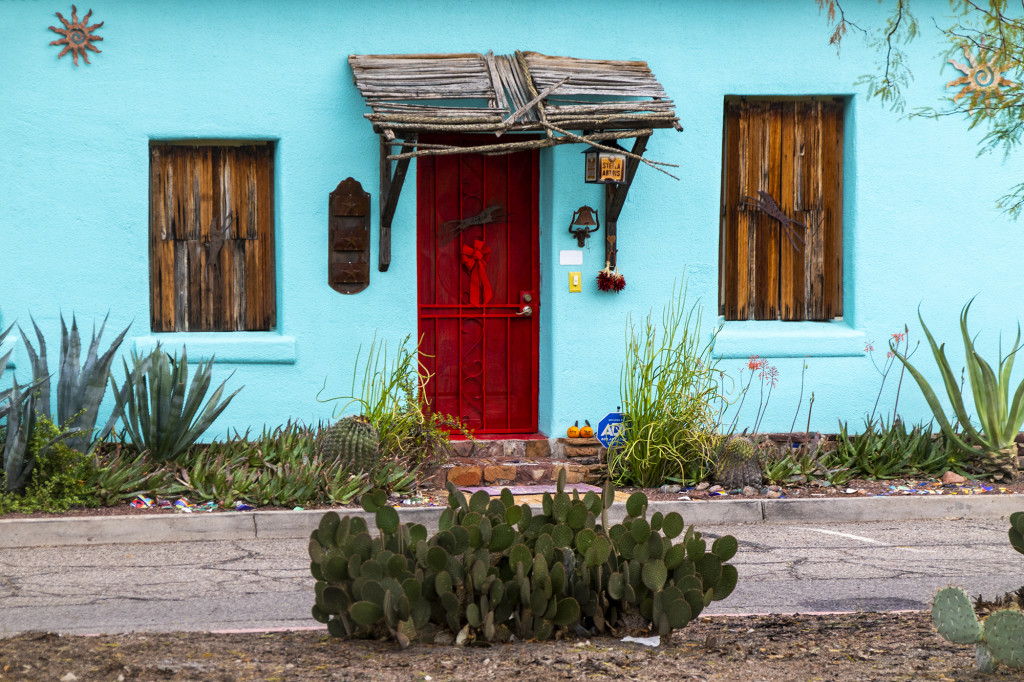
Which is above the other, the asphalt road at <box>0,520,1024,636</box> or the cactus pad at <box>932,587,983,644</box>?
the cactus pad at <box>932,587,983,644</box>

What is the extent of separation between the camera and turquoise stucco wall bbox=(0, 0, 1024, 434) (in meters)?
8.37

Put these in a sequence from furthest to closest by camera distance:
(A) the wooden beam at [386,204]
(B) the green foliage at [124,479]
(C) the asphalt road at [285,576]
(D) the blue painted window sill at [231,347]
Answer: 1. (D) the blue painted window sill at [231,347]
2. (A) the wooden beam at [386,204]
3. (B) the green foliage at [124,479]
4. (C) the asphalt road at [285,576]

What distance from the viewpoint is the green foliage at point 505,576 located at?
366cm

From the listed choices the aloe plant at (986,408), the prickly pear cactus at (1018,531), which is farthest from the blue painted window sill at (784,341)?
the prickly pear cactus at (1018,531)

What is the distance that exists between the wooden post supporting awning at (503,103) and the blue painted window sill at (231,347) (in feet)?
3.52

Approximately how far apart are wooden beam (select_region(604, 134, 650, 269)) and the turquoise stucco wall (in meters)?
0.10

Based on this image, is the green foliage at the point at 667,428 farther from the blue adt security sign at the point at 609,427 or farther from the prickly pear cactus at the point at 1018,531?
the prickly pear cactus at the point at 1018,531

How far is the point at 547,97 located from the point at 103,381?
4012 millimetres

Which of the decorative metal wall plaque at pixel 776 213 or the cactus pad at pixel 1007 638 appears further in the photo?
the decorative metal wall plaque at pixel 776 213

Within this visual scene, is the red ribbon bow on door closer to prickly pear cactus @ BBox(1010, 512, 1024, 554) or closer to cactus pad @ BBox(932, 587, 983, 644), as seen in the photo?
prickly pear cactus @ BBox(1010, 512, 1024, 554)

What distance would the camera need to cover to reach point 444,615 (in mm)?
3789

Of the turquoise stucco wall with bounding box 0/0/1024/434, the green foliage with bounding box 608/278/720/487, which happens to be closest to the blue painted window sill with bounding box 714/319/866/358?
the turquoise stucco wall with bounding box 0/0/1024/434

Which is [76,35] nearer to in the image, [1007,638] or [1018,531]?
[1018,531]

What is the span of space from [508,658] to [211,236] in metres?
6.09
